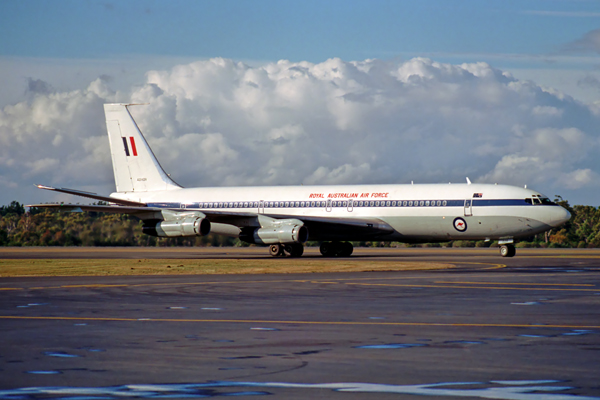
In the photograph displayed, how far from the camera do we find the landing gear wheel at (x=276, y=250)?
161 feet

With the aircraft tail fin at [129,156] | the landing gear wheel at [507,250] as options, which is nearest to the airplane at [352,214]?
the landing gear wheel at [507,250]

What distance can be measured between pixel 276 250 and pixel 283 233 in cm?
319

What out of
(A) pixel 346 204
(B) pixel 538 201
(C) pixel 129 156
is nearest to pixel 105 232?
(C) pixel 129 156

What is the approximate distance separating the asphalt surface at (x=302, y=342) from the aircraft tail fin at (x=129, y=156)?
122ft

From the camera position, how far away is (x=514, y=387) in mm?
8477

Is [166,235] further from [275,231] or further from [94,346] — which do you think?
[94,346]

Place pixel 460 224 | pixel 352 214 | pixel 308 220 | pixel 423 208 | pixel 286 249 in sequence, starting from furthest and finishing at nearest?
pixel 352 214 → pixel 286 249 → pixel 308 220 → pixel 423 208 → pixel 460 224

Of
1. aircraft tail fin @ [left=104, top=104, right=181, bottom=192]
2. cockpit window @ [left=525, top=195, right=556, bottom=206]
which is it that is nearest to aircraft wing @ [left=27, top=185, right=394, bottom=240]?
cockpit window @ [left=525, top=195, right=556, bottom=206]

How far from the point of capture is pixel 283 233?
4641cm

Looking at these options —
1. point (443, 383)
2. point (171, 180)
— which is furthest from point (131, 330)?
point (171, 180)

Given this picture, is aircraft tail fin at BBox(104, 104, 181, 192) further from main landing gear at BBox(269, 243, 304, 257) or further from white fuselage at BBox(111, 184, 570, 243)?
main landing gear at BBox(269, 243, 304, 257)

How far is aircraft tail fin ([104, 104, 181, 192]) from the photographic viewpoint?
59.2m

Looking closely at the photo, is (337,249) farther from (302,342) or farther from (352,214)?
(302,342)

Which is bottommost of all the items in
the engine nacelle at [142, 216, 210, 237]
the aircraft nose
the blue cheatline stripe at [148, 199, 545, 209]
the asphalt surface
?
the asphalt surface
